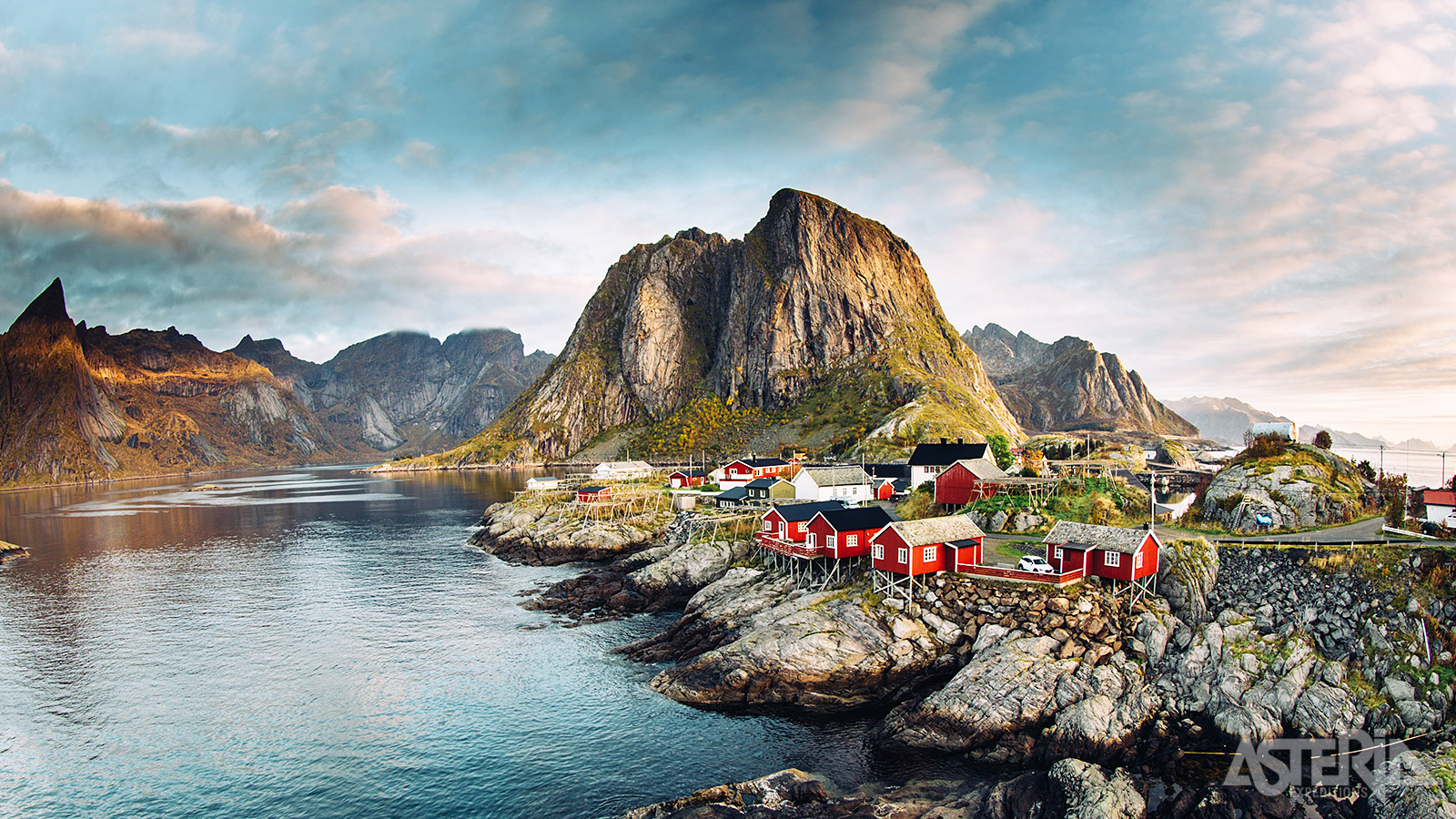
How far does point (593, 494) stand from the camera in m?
103

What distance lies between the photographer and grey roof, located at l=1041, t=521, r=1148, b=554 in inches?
1700

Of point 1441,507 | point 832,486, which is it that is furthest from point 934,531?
point 832,486

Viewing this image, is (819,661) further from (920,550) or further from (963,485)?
(963,485)

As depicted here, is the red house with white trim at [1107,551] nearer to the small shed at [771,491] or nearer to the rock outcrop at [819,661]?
the rock outcrop at [819,661]

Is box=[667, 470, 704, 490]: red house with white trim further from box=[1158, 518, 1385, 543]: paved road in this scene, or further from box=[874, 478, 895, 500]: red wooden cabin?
box=[1158, 518, 1385, 543]: paved road

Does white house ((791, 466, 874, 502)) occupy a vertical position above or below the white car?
above

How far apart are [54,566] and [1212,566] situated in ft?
433

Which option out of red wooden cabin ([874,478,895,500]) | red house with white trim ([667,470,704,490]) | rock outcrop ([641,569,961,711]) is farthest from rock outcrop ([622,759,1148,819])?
red house with white trim ([667,470,704,490])

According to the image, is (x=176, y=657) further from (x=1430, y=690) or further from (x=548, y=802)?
(x=1430, y=690)

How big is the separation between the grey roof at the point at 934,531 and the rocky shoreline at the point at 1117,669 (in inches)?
124

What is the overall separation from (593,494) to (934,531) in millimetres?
66328

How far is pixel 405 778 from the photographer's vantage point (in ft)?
109

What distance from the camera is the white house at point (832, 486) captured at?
88.0 m

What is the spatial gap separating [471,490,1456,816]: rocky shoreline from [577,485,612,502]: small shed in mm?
52903
